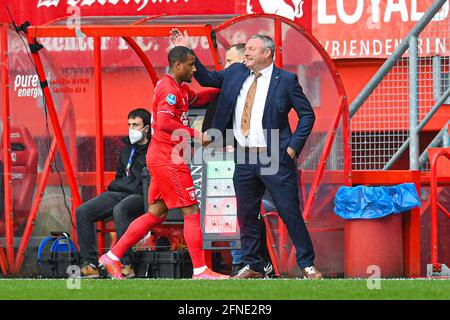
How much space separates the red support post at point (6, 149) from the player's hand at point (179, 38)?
2076 mm

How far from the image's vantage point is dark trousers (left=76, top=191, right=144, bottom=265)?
43.4 ft

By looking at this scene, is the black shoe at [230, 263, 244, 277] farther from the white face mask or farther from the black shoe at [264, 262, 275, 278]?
the white face mask

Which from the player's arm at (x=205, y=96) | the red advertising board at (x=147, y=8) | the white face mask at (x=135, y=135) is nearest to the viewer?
the player's arm at (x=205, y=96)

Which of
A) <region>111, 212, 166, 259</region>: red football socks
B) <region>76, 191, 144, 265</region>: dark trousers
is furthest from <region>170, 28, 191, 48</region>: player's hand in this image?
<region>76, 191, 144, 265</region>: dark trousers

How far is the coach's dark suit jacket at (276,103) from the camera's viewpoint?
38.5 feet

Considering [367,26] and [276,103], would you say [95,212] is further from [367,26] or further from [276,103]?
[367,26]

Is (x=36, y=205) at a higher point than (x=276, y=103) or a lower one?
lower

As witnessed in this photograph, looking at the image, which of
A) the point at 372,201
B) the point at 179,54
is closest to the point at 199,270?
the point at 179,54

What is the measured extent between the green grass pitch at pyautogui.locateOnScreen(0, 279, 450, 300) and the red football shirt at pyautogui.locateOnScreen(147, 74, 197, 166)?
1097 millimetres

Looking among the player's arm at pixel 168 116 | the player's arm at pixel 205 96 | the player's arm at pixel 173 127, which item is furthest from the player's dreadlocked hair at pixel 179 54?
the player's arm at pixel 205 96

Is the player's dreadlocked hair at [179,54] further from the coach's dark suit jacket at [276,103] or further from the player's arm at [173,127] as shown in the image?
the player's arm at [173,127]

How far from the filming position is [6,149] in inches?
541

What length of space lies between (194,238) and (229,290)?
157 cm

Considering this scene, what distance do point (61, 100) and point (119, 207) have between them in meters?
1.66
